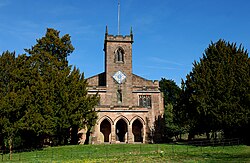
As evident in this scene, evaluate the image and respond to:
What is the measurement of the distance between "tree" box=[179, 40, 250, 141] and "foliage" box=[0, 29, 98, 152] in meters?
12.5

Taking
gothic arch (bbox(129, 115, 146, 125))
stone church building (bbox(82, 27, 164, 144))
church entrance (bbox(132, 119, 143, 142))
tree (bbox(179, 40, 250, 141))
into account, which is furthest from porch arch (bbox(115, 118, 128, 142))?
tree (bbox(179, 40, 250, 141))

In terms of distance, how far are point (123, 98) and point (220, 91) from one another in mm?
17983

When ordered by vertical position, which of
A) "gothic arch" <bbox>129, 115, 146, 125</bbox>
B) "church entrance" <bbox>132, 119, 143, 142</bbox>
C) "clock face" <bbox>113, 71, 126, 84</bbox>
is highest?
"clock face" <bbox>113, 71, 126, 84</bbox>

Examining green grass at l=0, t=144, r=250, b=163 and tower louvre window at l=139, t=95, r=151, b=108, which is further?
tower louvre window at l=139, t=95, r=151, b=108

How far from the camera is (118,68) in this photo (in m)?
47.2

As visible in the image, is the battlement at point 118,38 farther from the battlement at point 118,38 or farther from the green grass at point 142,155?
the green grass at point 142,155

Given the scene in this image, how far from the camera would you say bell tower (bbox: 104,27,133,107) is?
46188 millimetres

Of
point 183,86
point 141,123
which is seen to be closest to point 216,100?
point 183,86

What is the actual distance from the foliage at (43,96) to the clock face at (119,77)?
8646mm

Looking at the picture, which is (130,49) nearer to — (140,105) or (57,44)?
(140,105)

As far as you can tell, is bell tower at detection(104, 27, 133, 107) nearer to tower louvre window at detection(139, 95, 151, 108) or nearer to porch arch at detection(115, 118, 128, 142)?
tower louvre window at detection(139, 95, 151, 108)

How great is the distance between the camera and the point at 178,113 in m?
37.1

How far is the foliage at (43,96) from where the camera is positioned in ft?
92.4

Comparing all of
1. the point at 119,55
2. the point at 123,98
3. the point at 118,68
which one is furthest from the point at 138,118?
the point at 119,55
